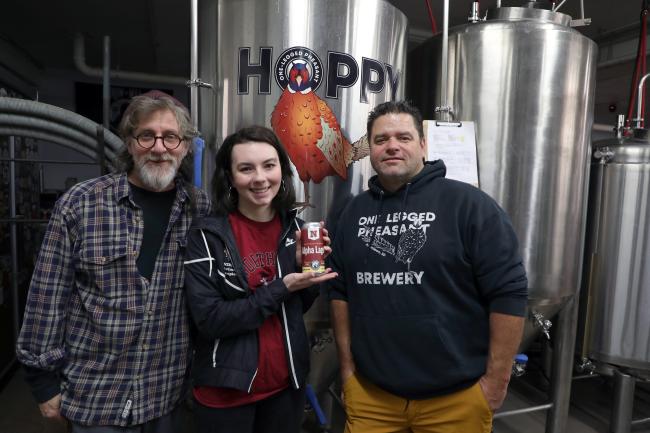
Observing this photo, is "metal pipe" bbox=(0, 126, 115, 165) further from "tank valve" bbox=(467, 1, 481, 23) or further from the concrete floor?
"tank valve" bbox=(467, 1, 481, 23)

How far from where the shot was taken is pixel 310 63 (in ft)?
6.06

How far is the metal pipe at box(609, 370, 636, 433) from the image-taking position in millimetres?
2689

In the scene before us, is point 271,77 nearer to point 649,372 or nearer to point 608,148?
point 608,148

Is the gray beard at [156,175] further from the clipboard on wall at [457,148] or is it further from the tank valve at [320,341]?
the clipboard on wall at [457,148]

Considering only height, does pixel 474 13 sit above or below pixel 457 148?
above

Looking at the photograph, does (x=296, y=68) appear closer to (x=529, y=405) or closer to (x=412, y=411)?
(x=412, y=411)

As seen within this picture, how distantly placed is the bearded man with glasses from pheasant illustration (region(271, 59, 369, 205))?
52 cm

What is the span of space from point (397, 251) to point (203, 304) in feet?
2.02

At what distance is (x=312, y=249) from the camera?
134cm

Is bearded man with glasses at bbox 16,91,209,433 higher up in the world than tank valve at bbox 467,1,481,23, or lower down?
lower down

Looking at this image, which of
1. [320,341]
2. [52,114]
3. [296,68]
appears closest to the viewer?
[296,68]

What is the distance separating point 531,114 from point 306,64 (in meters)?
1.12

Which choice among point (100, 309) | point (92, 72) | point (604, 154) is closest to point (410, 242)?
point (100, 309)

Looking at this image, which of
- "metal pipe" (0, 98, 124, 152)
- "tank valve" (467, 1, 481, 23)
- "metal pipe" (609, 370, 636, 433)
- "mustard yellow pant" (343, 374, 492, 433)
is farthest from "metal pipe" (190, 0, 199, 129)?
"metal pipe" (609, 370, 636, 433)
